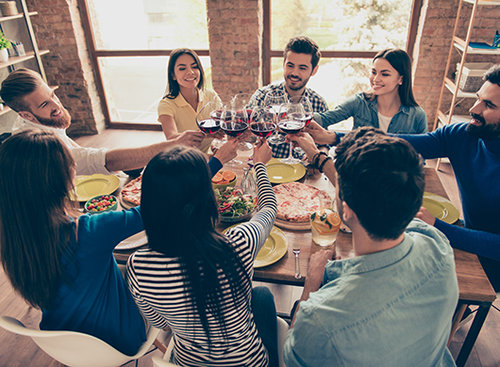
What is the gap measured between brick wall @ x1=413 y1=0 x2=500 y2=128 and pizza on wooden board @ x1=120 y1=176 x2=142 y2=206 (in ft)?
10.4

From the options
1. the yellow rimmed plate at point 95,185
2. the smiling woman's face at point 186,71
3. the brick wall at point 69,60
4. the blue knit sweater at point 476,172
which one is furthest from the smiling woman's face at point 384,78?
the brick wall at point 69,60

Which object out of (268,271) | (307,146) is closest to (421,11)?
(307,146)

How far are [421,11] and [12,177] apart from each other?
3.87 m

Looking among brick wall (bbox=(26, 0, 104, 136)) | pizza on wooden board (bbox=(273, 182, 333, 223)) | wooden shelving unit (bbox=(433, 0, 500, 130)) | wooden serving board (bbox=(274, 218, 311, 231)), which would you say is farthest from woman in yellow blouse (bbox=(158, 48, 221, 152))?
brick wall (bbox=(26, 0, 104, 136))

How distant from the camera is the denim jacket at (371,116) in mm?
2303

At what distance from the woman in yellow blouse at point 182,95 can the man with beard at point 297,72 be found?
45 centimetres

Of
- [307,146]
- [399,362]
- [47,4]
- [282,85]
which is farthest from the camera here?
[47,4]

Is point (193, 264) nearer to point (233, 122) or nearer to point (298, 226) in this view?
point (298, 226)

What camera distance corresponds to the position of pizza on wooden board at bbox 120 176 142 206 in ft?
5.43

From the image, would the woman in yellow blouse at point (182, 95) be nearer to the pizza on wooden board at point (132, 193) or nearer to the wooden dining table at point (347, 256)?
the pizza on wooden board at point (132, 193)

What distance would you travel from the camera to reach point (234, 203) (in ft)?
5.09

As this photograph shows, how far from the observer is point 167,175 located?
894 mm

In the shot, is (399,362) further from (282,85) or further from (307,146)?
(282,85)

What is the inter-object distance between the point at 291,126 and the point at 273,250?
2.04 ft
